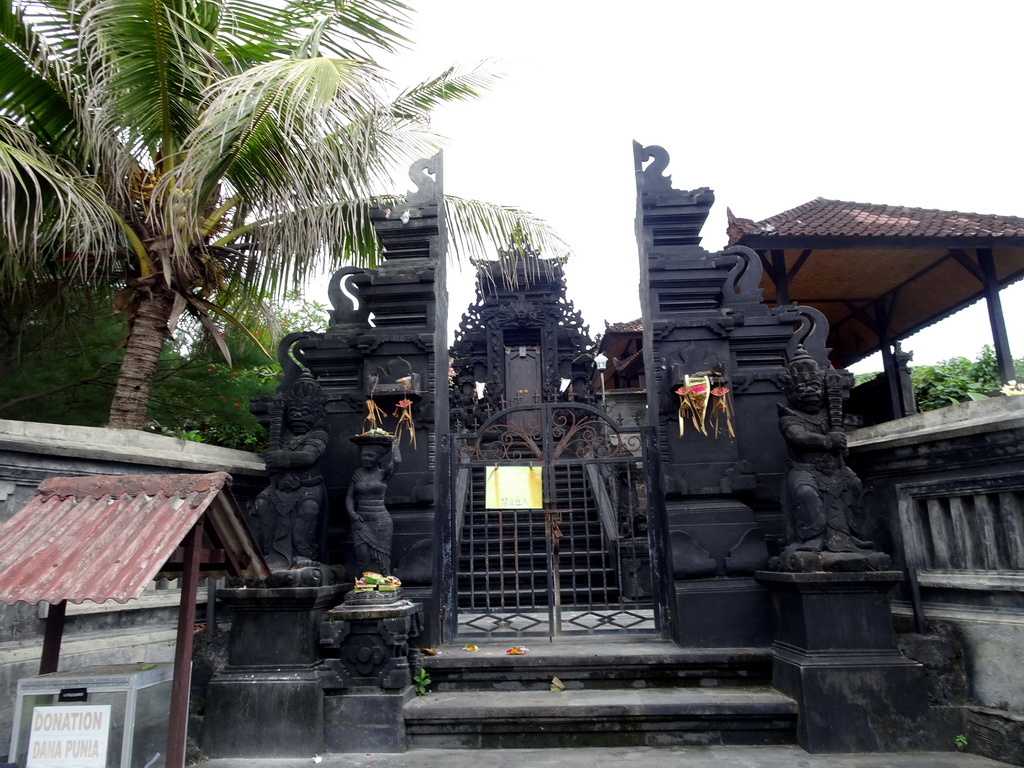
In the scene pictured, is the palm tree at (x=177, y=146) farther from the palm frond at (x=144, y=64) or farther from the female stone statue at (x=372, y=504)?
the female stone statue at (x=372, y=504)

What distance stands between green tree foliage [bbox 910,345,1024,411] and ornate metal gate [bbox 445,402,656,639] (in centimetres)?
517

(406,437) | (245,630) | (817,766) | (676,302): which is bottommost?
Result: (817,766)

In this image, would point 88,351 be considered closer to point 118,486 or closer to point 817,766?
point 118,486

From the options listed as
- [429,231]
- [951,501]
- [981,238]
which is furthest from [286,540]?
[981,238]

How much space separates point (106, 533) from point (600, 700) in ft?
12.4

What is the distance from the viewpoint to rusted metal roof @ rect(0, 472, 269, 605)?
10.2 feet

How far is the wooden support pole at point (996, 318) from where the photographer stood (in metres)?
10.7

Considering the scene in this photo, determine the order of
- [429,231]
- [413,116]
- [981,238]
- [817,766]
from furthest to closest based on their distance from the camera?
[981,238] → [413,116] → [429,231] → [817,766]

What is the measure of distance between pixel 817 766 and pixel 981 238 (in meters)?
8.73

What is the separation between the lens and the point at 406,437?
6.75m

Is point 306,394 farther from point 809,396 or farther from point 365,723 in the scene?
point 809,396

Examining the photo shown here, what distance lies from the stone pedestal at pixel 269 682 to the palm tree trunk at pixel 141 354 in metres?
2.28

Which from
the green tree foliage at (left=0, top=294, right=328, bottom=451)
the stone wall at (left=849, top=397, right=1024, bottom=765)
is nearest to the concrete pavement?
the stone wall at (left=849, top=397, right=1024, bottom=765)

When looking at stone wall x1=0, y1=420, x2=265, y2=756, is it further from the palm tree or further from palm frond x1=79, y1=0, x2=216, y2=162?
palm frond x1=79, y1=0, x2=216, y2=162
